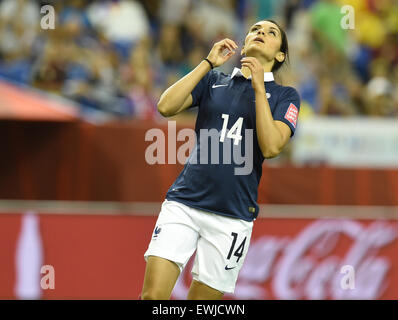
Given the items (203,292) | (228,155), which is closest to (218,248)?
(203,292)

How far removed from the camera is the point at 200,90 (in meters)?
5.05

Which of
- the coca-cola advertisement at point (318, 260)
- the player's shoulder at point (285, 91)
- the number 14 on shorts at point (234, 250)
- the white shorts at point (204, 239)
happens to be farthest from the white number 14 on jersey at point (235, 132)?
the coca-cola advertisement at point (318, 260)

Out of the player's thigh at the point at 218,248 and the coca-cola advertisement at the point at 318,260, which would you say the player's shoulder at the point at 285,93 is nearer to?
the player's thigh at the point at 218,248

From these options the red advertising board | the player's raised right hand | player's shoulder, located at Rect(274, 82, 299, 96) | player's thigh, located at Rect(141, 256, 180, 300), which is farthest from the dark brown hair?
the red advertising board

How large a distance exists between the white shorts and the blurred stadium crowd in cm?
480

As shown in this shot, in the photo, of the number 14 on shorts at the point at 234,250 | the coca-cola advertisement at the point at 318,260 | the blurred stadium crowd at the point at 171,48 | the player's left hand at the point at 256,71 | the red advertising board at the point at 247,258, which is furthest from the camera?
the blurred stadium crowd at the point at 171,48

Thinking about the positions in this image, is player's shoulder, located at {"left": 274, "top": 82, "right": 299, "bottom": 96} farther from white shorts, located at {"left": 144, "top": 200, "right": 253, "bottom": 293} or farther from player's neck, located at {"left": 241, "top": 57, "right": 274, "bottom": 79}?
white shorts, located at {"left": 144, "top": 200, "right": 253, "bottom": 293}

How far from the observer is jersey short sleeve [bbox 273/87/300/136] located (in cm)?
484

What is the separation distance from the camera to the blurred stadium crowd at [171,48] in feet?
33.8

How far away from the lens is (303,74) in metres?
11.9

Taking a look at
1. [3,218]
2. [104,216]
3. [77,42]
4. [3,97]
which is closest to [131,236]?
[104,216]

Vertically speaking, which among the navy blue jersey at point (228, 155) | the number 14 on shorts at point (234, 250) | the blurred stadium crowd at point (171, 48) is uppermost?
the blurred stadium crowd at point (171, 48)

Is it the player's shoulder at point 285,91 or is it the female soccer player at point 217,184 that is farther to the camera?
the player's shoulder at point 285,91

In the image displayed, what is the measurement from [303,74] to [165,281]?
7521mm
